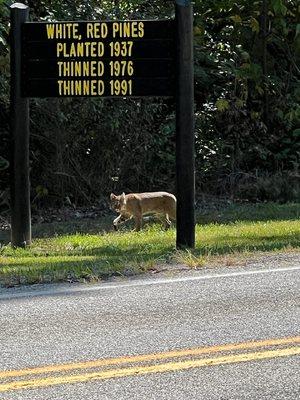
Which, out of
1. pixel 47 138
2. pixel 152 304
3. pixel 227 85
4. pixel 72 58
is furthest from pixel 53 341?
pixel 227 85

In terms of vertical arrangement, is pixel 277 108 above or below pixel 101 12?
below

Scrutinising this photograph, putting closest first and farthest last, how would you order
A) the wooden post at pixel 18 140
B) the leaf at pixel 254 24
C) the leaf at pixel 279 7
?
the wooden post at pixel 18 140
the leaf at pixel 279 7
the leaf at pixel 254 24

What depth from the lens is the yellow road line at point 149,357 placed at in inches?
268

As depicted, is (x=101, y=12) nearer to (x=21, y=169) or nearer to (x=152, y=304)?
(x=21, y=169)

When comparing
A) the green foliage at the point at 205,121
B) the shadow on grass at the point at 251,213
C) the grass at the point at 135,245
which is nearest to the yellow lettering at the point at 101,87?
the grass at the point at 135,245

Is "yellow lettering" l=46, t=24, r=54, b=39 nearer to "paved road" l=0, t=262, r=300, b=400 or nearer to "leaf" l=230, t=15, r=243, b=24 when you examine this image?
"paved road" l=0, t=262, r=300, b=400

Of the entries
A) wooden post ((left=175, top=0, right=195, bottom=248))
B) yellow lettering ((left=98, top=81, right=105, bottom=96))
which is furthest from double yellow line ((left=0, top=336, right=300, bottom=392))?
yellow lettering ((left=98, top=81, right=105, bottom=96))

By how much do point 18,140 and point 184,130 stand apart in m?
2.36

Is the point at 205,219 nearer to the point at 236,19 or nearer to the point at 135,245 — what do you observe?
the point at 135,245

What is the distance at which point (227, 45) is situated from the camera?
22.3 m

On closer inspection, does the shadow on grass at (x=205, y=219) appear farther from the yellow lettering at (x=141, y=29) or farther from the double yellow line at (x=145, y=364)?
the double yellow line at (x=145, y=364)

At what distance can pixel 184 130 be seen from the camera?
41.5ft

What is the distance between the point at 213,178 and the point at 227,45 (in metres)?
2.94

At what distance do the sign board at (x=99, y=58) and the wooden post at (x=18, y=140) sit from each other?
0.40ft
